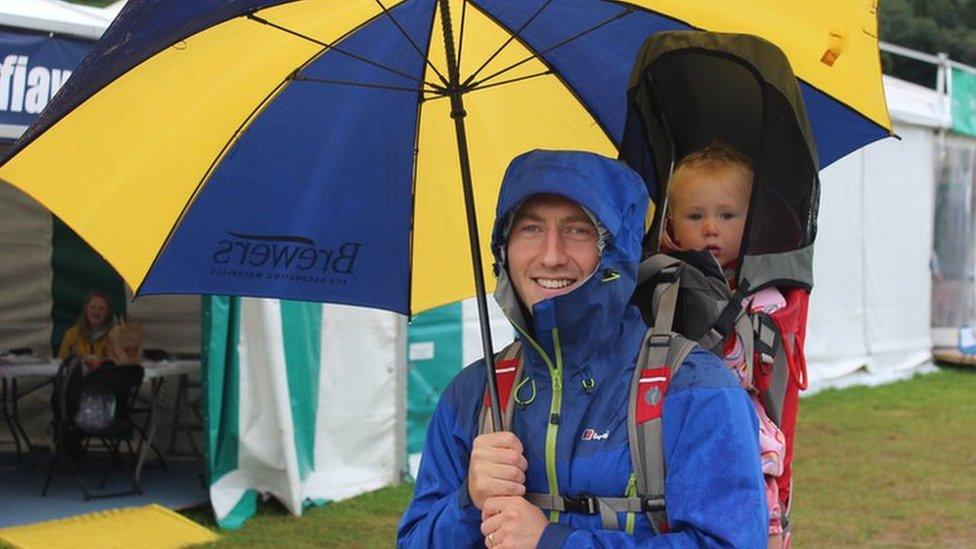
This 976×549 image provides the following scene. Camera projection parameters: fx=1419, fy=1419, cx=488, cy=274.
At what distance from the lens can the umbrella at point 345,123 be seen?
290 centimetres

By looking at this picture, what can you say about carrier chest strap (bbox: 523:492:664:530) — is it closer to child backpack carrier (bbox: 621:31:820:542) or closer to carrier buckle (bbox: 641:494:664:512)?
carrier buckle (bbox: 641:494:664:512)

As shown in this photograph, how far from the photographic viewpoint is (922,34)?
Answer: 28.4 m

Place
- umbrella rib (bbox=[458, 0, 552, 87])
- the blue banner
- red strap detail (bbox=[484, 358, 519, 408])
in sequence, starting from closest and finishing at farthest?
red strap detail (bbox=[484, 358, 519, 408]) < umbrella rib (bbox=[458, 0, 552, 87]) < the blue banner

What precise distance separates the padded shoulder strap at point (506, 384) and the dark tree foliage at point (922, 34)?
2632 centimetres

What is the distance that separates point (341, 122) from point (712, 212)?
0.93 metres

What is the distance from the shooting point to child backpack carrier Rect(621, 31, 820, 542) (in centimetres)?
268

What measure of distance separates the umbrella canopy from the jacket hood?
516 millimetres

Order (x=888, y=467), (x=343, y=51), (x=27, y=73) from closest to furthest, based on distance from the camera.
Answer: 1. (x=343, y=51)
2. (x=27, y=73)
3. (x=888, y=467)

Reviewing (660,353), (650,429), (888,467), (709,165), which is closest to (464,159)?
(709,165)

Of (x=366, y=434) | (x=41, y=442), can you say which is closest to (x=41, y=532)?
(x=366, y=434)

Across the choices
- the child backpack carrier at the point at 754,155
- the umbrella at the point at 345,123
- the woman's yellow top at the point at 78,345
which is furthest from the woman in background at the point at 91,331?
the child backpack carrier at the point at 754,155

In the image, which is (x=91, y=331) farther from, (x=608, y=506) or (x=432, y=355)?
(x=608, y=506)

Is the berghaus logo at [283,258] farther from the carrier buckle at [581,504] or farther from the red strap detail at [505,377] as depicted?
the carrier buckle at [581,504]

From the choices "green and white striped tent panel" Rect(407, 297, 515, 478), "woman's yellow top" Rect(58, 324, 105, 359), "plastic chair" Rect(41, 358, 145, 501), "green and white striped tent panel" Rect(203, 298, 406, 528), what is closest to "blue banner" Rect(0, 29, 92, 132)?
"green and white striped tent panel" Rect(203, 298, 406, 528)
